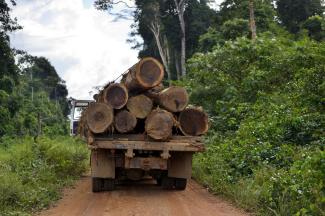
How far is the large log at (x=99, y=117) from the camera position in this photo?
10.0 metres

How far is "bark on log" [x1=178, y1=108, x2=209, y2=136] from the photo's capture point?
10336 mm

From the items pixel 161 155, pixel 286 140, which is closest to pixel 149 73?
pixel 161 155

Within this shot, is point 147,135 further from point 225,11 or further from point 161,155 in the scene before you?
point 225,11

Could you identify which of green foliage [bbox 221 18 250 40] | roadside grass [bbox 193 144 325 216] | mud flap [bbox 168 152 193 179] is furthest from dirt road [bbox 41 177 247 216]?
green foliage [bbox 221 18 250 40]

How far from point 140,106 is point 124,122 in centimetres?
46

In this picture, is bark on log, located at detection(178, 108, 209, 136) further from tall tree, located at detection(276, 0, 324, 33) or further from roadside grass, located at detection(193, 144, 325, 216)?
tall tree, located at detection(276, 0, 324, 33)

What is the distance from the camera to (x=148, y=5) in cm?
3856

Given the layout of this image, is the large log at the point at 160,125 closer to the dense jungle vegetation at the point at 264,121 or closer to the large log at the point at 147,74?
the large log at the point at 147,74

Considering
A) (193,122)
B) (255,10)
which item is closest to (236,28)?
(255,10)

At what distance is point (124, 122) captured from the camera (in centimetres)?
1016

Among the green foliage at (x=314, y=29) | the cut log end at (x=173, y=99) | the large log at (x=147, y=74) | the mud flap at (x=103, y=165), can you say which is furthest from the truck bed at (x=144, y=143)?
the green foliage at (x=314, y=29)

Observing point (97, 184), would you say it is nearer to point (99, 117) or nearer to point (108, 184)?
point (108, 184)

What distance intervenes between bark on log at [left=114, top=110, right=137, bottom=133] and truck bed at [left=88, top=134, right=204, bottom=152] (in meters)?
0.17

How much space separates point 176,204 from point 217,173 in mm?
2078
